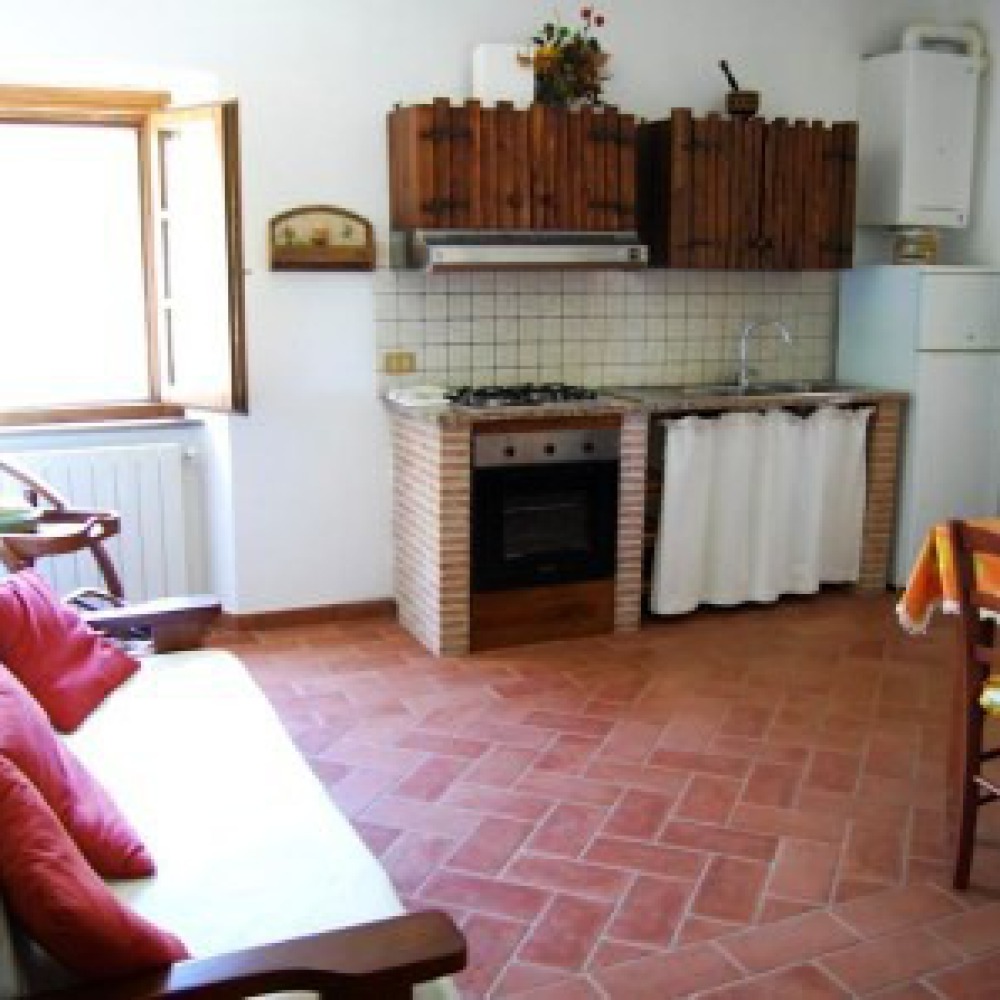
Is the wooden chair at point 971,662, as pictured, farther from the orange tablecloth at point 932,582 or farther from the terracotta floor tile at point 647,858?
the terracotta floor tile at point 647,858

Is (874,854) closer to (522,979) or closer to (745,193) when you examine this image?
(522,979)

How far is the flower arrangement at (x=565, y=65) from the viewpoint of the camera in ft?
15.0

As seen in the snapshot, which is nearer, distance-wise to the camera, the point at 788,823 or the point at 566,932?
the point at 566,932

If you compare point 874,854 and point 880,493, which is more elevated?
point 880,493

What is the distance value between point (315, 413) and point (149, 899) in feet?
10.0

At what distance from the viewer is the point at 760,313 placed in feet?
18.1

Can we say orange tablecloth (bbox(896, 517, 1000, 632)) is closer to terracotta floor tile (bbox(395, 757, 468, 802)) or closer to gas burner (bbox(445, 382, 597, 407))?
terracotta floor tile (bbox(395, 757, 468, 802))

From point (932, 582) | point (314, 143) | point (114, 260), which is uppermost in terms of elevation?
point (314, 143)

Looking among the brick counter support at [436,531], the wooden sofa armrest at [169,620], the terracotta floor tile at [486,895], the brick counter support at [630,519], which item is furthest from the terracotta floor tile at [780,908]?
the brick counter support at [630,519]

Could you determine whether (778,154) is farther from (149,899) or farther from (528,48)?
(149,899)

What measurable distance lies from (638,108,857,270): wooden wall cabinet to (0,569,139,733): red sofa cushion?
3.04m

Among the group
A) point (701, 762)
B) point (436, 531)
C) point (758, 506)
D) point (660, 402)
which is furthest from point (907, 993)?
point (758, 506)

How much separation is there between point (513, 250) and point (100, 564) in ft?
6.38

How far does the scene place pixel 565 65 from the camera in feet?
15.0
